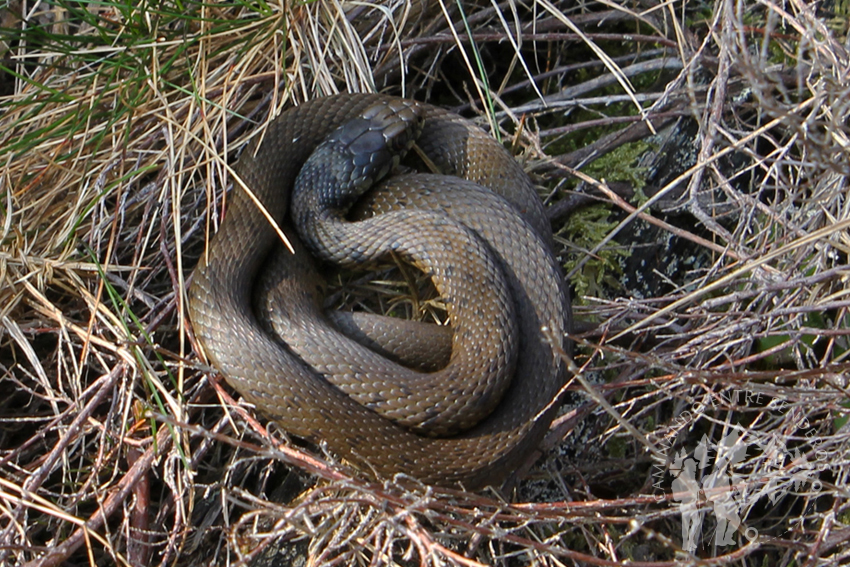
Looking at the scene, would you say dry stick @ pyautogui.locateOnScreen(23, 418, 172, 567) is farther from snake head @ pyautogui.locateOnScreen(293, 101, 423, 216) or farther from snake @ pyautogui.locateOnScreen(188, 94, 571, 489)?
snake head @ pyautogui.locateOnScreen(293, 101, 423, 216)

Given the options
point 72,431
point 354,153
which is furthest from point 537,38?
point 72,431

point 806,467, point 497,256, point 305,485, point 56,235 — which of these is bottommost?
point 806,467

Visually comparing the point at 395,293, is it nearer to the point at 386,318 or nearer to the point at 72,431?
the point at 386,318

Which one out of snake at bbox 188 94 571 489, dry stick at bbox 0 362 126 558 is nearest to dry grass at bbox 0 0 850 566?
dry stick at bbox 0 362 126 558

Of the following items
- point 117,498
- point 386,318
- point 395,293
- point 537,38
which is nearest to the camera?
point 117,498

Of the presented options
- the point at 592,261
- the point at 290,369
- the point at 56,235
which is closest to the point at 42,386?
the point at 56,235

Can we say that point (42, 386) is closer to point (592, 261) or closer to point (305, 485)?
point (305, 485)
